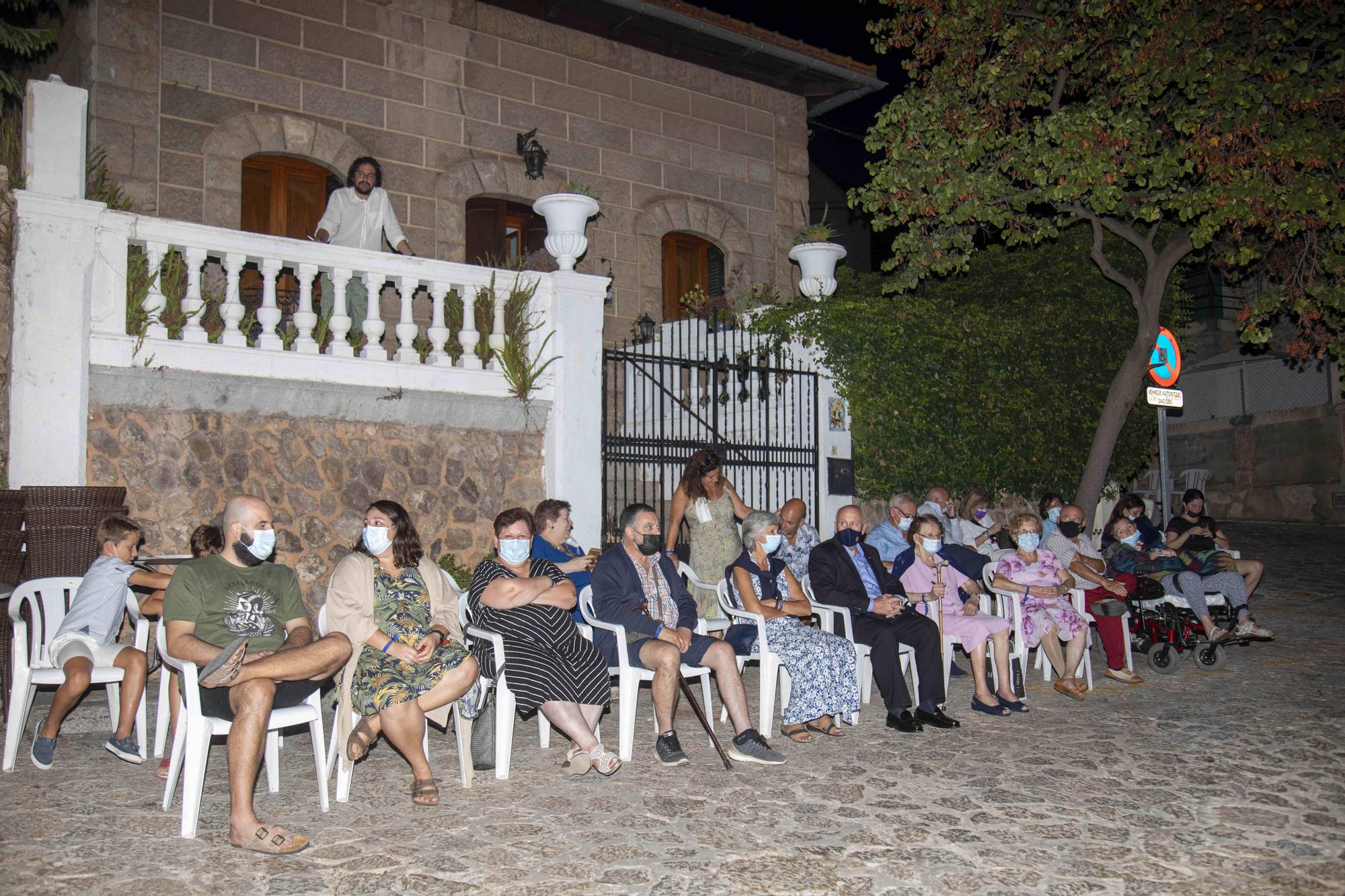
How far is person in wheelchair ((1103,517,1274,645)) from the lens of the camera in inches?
313

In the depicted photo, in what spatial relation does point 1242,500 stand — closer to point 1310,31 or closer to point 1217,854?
point 1310,31

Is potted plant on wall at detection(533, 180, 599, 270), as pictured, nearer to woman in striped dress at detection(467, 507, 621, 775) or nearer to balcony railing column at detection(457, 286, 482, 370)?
balcony railing column at detection(457, 286, 482, 370)

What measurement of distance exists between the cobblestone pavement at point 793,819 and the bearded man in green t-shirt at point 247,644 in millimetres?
234

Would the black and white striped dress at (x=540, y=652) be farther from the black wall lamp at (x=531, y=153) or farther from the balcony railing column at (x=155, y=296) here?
the black wall lamp at (x=531, y=153)

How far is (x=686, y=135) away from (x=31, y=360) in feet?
28.5

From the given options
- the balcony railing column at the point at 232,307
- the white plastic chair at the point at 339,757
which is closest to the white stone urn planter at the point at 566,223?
the balcony railing column at the point at 232,307

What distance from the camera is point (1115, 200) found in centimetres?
1087

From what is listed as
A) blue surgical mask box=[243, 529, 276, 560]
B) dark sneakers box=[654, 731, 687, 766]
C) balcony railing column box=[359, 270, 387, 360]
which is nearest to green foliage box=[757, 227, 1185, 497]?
balcony railing column box=[359, 270, 387, 360]

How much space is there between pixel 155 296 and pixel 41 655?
8.38 ft

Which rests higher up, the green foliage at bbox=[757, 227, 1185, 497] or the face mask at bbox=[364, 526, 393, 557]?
the green foliage at bbox=[757, 227, 1185, 497]

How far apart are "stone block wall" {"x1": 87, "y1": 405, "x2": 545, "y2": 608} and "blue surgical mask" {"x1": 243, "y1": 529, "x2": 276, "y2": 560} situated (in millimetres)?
3055

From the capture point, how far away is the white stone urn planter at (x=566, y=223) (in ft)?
29.1

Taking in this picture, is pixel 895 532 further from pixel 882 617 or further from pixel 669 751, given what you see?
pixel 669 751

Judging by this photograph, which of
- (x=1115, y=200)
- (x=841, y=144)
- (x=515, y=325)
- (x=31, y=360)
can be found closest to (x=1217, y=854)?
(x=515, y=325)
